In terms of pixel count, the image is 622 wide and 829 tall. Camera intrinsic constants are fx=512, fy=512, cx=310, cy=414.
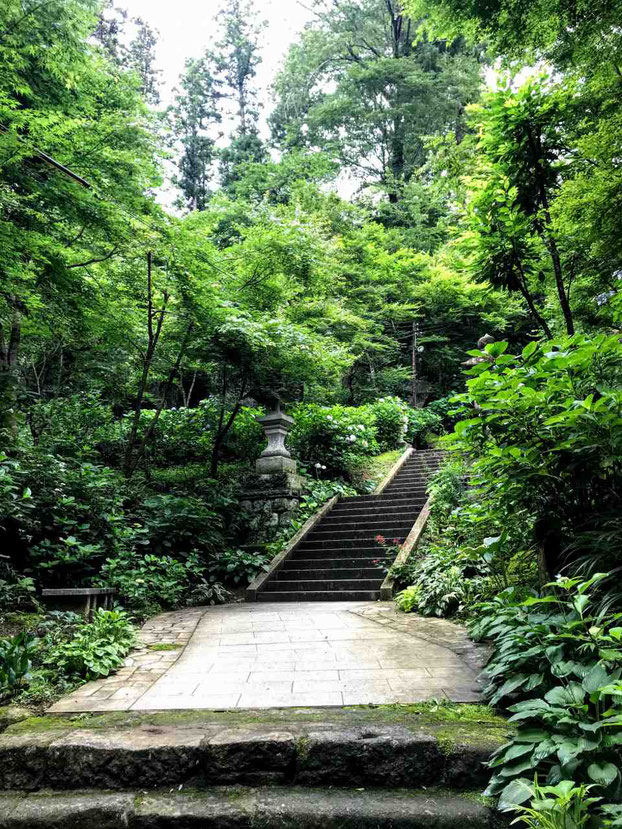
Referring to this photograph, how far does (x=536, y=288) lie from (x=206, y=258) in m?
4.98

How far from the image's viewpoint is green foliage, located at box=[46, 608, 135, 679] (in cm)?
337

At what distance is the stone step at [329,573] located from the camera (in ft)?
24.3

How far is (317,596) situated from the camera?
23.1ft

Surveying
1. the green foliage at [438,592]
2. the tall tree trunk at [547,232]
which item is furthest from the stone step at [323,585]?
the tall tree trunk at [547,232]

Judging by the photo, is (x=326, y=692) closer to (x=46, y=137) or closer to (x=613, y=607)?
(x=613, y=607)

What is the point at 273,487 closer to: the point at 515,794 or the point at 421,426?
the point at 515,794

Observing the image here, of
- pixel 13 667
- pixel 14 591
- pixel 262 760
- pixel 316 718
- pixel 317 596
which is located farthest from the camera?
pixel 317 596

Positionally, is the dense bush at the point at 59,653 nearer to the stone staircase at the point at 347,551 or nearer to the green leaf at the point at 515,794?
the green leaf at the point at 515,794

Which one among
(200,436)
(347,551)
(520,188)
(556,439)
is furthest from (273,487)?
(556,439)

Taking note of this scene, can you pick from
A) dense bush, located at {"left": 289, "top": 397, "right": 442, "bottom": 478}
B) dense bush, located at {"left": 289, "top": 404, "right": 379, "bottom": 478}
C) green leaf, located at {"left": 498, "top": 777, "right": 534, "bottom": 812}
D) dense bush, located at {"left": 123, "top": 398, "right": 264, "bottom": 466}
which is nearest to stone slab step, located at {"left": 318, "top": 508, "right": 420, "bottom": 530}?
dense bush, located at {"left": 289, "top": 397, "right": 442, "bottom": 478}

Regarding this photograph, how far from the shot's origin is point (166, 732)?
230 centimetres

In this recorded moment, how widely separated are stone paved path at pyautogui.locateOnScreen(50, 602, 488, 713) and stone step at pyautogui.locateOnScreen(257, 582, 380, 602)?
1311 mm

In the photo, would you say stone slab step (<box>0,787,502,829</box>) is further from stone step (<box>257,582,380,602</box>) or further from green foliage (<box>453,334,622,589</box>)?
stone step (<box>257,582,380,602</box>)

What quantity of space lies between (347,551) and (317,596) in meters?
1.22
